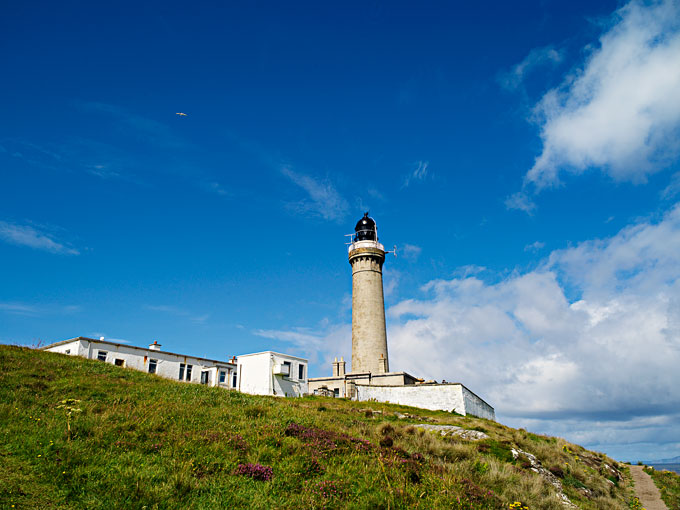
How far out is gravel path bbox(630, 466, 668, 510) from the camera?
2378cm

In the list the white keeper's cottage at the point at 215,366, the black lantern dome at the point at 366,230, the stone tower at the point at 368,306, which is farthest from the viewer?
the black lantern dome at the point at 366,230

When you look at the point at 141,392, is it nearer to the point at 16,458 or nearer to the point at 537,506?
the point at 16,458

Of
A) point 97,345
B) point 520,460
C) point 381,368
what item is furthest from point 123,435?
point 381,368

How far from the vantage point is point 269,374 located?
130 feet

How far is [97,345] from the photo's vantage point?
35250 millimetres

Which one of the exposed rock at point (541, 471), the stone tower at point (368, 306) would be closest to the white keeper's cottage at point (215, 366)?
the stone tower at point (368, 306)

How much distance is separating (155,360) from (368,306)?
26.2 meters

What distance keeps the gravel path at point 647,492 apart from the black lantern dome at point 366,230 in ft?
123

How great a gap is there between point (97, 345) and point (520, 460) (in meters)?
30.4

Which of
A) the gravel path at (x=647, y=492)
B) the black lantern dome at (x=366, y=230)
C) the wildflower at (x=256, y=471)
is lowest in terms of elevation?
the gravel path at (x=647, y=492)

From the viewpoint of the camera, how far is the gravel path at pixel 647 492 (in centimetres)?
2378

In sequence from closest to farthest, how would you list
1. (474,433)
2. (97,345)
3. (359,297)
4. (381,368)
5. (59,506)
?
(59,506) < (474,433) < (97,345) < (381,368) < (359,297)

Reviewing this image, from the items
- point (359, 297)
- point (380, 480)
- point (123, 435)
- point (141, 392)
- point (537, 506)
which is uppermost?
point (359, 297)

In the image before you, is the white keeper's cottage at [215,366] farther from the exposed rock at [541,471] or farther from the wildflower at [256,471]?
the wildflower at [256,471]
